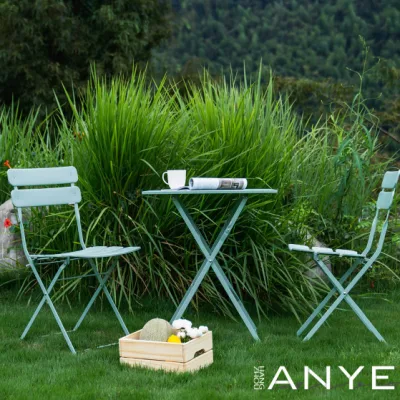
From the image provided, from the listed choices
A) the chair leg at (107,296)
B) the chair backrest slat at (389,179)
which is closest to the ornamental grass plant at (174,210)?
the chair leg at (107,296)

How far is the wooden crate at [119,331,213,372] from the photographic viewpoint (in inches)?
139

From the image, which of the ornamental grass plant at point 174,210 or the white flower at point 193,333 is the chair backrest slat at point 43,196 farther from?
the white flower at point 193,333

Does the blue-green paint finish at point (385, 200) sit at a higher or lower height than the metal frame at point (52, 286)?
higher

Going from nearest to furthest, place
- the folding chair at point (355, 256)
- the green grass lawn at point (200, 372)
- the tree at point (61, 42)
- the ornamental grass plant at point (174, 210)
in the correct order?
1. the green grass lawn at point (200, 372)
2. the folding chair at point (355, 256)
3. the ornamental grass plant at point (174, 210)
4. the tree at point (61, 42)

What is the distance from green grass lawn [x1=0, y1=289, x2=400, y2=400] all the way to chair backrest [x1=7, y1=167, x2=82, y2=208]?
2.47ft

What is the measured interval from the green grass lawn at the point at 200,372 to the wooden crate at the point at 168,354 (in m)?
0.05

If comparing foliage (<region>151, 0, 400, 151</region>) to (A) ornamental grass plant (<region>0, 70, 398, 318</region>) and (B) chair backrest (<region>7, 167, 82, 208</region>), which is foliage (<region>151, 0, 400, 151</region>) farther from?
(B) chair backrest (<region>7, 167, 82, 208</region>)

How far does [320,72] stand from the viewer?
24.0 meters

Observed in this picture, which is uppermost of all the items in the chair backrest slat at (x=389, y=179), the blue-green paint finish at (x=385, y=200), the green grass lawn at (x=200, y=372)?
the chair backrest slat at (x=389, y=179)

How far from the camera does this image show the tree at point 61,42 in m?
17.7

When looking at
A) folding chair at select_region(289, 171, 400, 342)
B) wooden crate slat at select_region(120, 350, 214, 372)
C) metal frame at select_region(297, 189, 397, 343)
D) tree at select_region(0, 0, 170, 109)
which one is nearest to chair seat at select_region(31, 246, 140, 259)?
wooden crate slat at select_region(120, 350, 214, 372)

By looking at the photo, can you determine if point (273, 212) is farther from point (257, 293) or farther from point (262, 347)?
point (262, 347)

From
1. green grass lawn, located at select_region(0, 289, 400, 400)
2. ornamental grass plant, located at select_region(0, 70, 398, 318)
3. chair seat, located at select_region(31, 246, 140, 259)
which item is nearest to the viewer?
green grass lawn, located at select_region(0, 289, 400, 400)

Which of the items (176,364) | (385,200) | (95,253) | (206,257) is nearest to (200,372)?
(176,364)
